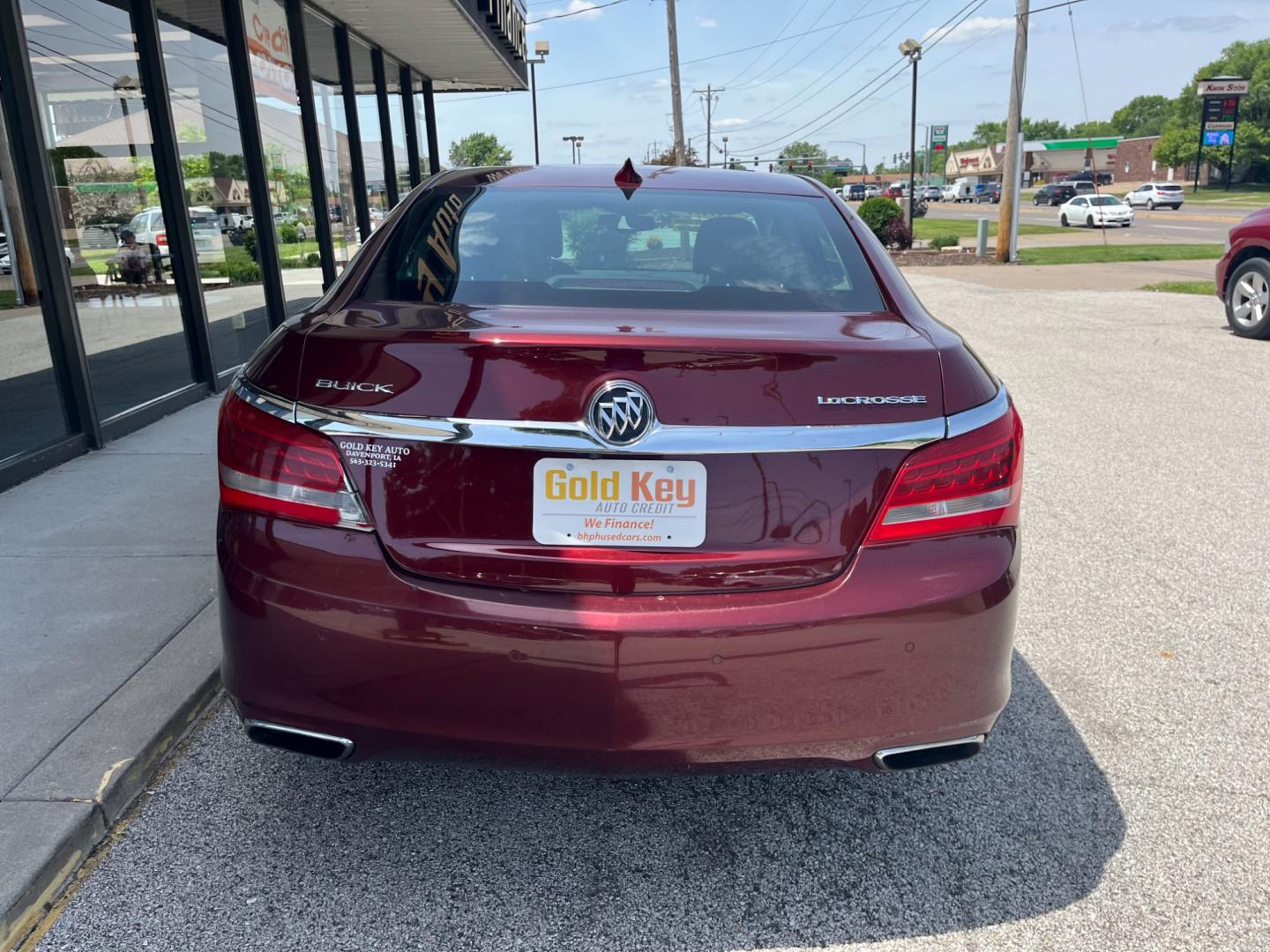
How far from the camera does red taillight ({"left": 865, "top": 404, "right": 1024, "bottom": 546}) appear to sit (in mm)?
2188

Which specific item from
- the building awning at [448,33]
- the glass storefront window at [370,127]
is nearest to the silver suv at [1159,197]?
the building awning at [448,33]

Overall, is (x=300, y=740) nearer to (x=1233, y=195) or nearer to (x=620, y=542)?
(x=620, y=542)

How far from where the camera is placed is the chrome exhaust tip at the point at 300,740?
2.31 meters

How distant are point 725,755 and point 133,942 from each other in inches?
54.8

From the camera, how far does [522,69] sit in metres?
20.0

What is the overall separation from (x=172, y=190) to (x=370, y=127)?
7399 millimetres

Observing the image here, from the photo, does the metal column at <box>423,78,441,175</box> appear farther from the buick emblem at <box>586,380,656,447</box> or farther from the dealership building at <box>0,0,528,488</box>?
the buick emblem at <box>586,380,656,447</box>

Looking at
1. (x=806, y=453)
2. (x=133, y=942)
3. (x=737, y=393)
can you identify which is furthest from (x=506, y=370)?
(x=133, y=942)

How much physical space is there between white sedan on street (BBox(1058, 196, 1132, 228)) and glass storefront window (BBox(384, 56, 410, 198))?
32.6 meters

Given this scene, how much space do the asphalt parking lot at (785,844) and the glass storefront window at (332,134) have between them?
9755mm

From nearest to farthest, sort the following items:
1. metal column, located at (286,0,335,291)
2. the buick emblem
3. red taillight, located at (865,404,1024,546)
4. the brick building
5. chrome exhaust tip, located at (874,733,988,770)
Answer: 1. the buick emblem
2. red taillight, located at (865,404,1024,546)
3. chrome exhaust tip, located at (874,733,988,770)
4. metal column, located at (286,0,335,291)
5. the brick building

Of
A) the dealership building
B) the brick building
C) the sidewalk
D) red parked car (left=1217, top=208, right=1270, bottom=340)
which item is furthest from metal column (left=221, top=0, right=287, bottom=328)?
the brick building

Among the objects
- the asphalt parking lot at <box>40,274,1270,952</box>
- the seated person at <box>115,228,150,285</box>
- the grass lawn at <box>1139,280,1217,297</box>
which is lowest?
the grass lawn at <box>1139,280,1217,297</box>

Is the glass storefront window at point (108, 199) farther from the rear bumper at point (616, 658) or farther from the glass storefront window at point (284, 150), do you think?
the rear bumper at point (616, 658)
